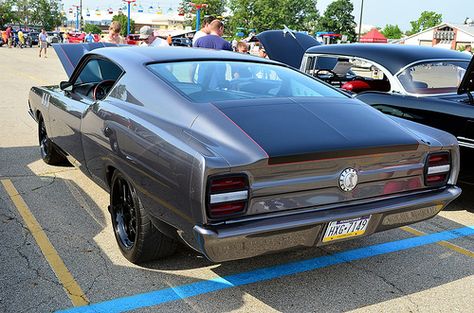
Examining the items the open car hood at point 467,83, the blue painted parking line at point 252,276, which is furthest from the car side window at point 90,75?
the open car hood at point 467,83

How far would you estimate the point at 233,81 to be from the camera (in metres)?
3.71

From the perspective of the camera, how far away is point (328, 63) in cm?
711

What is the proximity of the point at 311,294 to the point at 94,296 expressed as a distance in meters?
1.34

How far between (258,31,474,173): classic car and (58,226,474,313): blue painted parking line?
1.08 metres

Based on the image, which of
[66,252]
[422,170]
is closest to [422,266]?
[422,170]

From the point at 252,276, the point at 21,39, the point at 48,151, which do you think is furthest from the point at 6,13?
the point at 252,276

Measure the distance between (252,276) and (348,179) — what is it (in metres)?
1.00

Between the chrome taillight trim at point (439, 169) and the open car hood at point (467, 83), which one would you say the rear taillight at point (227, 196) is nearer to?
the chrome taillight trim at point (439, 169)

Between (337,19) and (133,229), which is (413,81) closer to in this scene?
(133,229)

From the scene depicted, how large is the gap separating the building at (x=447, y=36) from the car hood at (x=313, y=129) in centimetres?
9072

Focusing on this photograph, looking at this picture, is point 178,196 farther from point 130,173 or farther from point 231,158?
point 130,173

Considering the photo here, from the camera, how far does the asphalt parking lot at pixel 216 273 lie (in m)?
3.04

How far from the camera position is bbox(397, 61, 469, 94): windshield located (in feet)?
17.9

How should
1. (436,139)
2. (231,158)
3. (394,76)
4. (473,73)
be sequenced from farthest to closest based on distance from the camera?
(394,76), (473,73), (436,139), (231,158)
